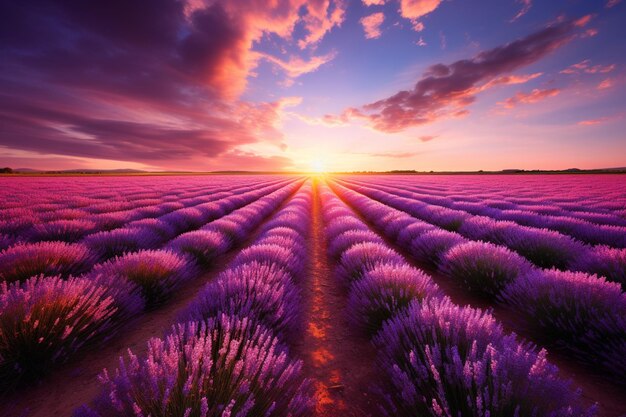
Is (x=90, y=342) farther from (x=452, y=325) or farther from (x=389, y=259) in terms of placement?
(x=389, y=259)

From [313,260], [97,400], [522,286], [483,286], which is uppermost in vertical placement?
[97,400]

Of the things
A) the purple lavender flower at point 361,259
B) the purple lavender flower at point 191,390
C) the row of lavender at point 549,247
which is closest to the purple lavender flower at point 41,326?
the purple lavender flower at point 191,390

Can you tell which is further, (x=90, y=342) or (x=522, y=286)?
(x=522, y=286)

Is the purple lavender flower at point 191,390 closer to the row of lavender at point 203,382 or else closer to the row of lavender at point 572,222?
the row of lavender at point 203,382

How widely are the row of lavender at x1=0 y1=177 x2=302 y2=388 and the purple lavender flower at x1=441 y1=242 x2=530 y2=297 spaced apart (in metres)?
3.95

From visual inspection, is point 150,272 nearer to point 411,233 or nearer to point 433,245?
point 433,245

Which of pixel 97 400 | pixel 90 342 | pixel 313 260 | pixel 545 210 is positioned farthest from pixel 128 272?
pixel 545 210

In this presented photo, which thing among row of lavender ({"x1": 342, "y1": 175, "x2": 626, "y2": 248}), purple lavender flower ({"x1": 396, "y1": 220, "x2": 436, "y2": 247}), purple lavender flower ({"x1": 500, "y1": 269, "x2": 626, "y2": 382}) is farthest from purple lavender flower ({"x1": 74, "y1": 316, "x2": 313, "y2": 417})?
row of lavender ({"x1": 342, "y1": 175, "x2": 626, "y2": 248})

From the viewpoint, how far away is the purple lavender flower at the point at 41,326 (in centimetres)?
184

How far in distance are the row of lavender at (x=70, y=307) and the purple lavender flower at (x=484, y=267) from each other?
3.95 metres

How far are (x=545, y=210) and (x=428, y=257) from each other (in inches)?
282

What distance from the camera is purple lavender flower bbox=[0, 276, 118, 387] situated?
1.84 meters

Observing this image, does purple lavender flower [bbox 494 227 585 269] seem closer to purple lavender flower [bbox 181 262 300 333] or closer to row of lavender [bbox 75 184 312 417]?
purple lavender flower [bbox 181 262 300 333]

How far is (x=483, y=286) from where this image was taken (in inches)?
134
